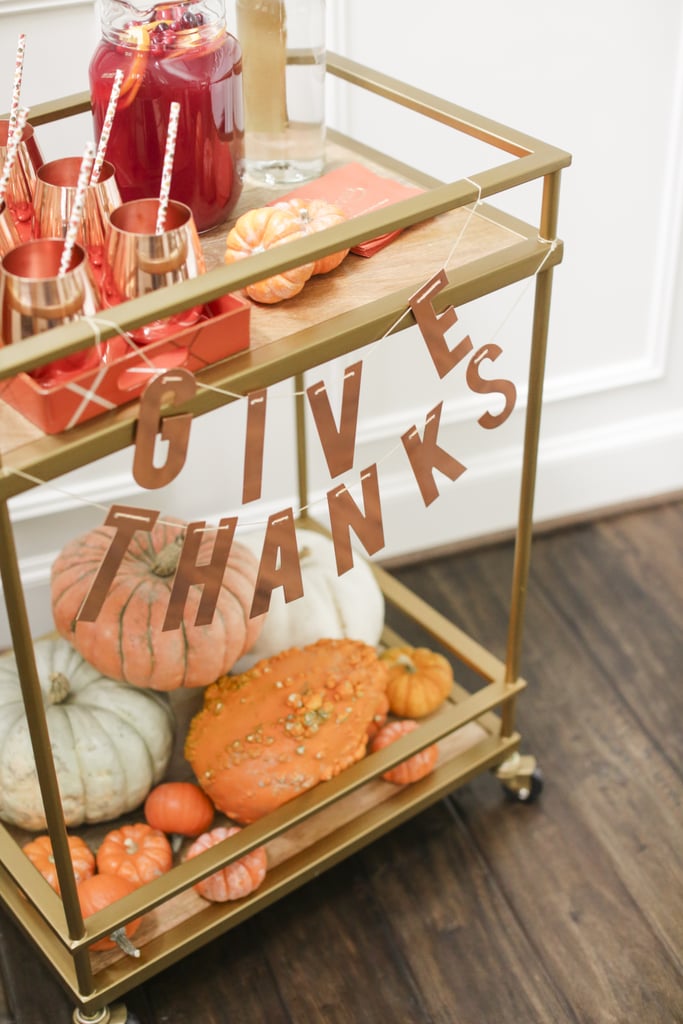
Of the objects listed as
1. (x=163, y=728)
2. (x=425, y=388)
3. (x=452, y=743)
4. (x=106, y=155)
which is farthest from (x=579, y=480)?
(x=106, y=155)

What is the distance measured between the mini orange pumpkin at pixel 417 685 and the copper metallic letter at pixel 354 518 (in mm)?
487

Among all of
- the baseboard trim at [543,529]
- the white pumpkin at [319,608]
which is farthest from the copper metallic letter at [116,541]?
the baseboard trim at [543,529]

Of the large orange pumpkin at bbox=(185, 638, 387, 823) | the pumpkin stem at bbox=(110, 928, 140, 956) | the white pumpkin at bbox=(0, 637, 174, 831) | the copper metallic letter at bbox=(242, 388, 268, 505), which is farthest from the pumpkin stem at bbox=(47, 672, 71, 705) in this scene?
the copper metallic letter at bbox=(242, 388, 268, 505)

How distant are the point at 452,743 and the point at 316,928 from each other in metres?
0.30

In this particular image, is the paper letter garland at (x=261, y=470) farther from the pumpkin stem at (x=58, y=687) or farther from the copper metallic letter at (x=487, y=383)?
the pumpkin stem at (x=58, y=687)

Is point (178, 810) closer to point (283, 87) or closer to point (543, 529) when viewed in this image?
point (283, 87)

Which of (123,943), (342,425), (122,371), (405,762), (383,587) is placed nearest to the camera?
(122,371)

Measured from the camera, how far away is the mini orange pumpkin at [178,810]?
1439mm

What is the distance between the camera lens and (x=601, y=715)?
5.77 feet

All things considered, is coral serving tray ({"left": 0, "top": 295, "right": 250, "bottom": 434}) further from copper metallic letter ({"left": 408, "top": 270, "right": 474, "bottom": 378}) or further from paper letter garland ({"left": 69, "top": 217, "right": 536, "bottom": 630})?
copper metallic letter ({"left": 408, "top": 270, "right": 474, "bottom": 378})

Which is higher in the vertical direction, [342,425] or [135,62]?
[135,62]

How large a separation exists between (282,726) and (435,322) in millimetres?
557

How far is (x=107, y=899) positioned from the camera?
51.8 inches

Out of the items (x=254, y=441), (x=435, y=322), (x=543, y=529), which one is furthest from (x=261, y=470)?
(x=543, y=529)
